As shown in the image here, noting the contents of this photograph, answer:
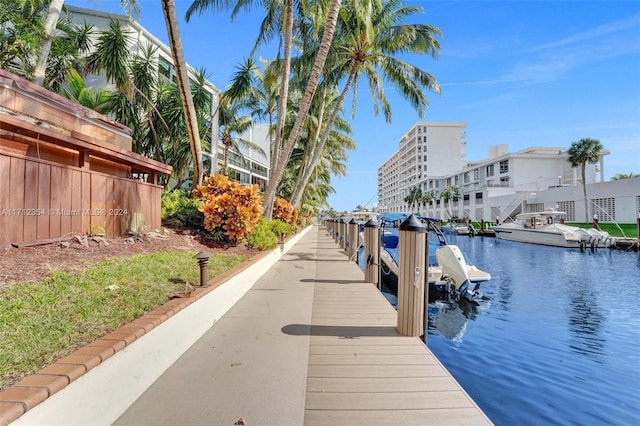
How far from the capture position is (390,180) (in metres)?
142

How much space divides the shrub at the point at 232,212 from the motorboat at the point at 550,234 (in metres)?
29.3

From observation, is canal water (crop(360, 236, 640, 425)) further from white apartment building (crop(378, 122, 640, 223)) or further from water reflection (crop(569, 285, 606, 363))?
white apartment building (crop(378, 122, 640, 223))

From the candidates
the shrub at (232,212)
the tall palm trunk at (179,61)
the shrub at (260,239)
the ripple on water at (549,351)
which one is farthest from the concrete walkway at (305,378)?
the tall palm trunk at (179,61)

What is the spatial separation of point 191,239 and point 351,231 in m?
5.87

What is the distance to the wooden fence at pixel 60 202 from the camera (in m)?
4.64

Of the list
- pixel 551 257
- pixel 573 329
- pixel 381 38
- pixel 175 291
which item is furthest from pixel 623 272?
pixel 175 291

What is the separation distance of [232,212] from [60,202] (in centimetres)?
430

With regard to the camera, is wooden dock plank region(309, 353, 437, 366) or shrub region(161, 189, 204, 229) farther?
shrub region(161, 189, 204, 229)

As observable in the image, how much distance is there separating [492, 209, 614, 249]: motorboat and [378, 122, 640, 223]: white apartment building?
5.05 metres

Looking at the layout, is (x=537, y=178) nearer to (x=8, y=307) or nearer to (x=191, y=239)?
(x=191, y=239)

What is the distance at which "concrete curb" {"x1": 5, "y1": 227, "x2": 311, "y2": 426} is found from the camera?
2135 millimetres

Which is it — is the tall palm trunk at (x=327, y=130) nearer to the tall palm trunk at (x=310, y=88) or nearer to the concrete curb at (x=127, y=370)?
the tall palm trunk at (x=310, y=88)

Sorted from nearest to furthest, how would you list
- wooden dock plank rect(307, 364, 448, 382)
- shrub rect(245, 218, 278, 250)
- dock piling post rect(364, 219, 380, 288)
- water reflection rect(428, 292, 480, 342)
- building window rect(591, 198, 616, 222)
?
wooden dock plank rect(307, 364, 448, 382), water reflection rect(428, 292, 480, 342), dock piling post rect(364, 219, 380, 288), shrub rect(245, 218, 278, 250), building window rect(591, 198, 616, 222)

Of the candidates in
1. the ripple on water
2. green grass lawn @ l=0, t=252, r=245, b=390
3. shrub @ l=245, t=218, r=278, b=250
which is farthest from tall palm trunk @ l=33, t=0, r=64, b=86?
the ripple on water
